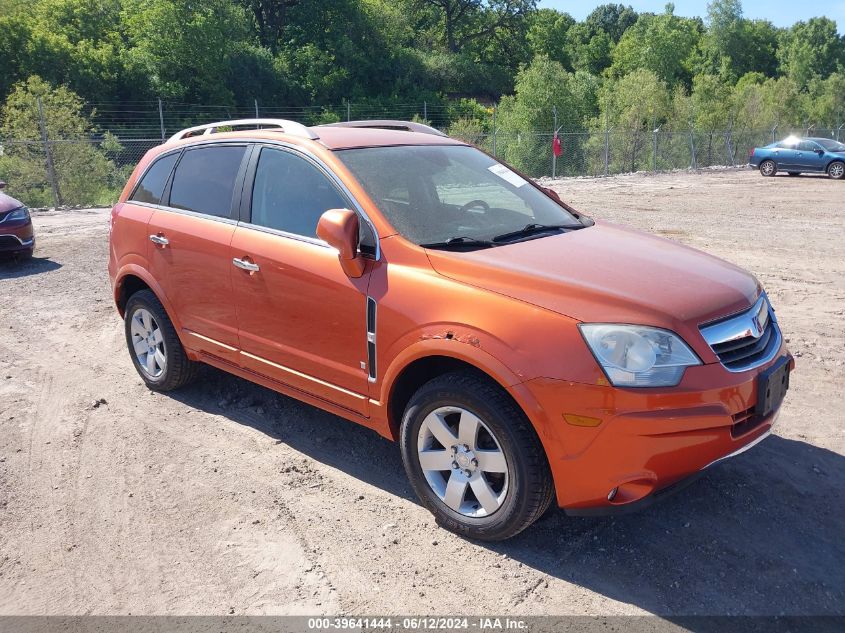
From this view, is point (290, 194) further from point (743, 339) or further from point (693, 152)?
point (693, 152)

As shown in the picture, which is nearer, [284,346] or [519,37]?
[284,346]

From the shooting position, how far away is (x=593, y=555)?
3299mm

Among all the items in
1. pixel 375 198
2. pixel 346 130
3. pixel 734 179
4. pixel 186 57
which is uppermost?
pixel 186 57

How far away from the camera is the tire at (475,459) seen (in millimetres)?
3100

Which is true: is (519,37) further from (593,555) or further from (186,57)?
(593,555)

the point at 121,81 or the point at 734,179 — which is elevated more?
the point at 121,81

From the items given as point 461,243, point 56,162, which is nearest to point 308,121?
point 56,162

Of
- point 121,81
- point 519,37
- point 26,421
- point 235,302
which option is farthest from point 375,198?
point 519,37

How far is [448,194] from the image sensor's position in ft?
13.9

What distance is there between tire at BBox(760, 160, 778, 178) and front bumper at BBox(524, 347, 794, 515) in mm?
29818

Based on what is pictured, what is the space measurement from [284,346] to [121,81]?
52.7 m

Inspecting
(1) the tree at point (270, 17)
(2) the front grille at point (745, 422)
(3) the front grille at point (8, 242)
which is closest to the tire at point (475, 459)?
(2) the front grille at point (745, 422)

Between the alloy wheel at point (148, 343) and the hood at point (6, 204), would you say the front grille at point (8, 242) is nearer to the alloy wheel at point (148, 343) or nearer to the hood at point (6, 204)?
the hood at point (6, 204)

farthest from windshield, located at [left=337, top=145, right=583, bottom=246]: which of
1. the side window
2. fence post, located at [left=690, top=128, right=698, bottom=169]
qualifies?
fence post, located at [left=690, top=128, right=698, bottom=169]
